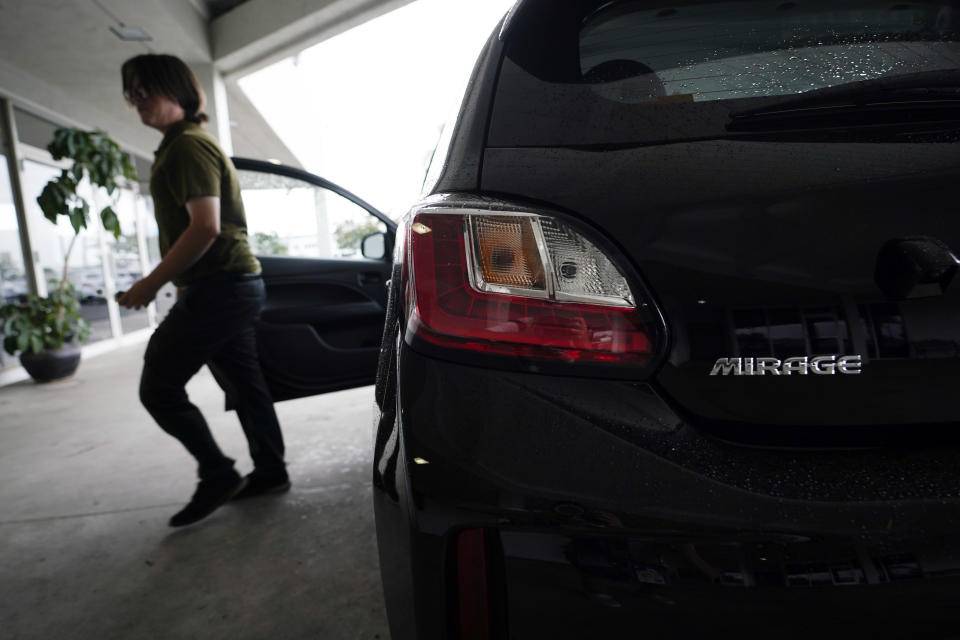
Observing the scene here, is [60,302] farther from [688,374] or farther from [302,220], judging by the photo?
[688,374]

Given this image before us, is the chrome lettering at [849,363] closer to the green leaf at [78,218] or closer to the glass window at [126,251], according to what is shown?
the green leaf at [78,218]

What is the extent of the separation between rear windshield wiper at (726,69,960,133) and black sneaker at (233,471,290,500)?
2402 millimetres

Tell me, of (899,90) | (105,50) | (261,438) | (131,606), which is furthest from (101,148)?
(899,90)

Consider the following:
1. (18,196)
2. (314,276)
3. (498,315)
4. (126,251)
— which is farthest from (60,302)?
(498,315)

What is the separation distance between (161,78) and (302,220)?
967 millimetres

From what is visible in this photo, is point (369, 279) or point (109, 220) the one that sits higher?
point (109, 220)

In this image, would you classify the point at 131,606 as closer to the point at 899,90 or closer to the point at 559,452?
the point at 559,452

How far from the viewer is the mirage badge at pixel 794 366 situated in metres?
0.65

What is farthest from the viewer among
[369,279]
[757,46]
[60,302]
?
[60,302]

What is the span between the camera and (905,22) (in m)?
0.95

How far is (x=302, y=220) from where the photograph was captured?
9.75 feet

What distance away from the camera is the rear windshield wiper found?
72cm

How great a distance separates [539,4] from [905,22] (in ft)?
1.98

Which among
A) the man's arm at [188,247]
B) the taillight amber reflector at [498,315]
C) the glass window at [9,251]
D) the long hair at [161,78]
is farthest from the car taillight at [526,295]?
the glass window at [9,251]
